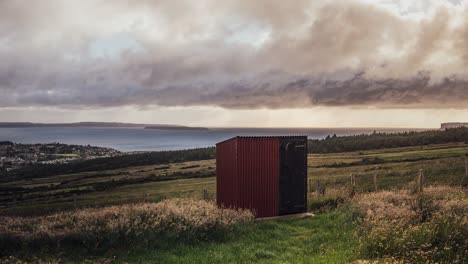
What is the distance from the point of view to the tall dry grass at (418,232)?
10.8 m

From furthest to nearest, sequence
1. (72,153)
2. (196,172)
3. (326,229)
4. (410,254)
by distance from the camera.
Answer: (72,153) < (196,172) < (326,229) < (410,254)

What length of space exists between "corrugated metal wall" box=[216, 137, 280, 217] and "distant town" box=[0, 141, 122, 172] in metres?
84.1

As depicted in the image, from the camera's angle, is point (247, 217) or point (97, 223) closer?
point (97, 223)

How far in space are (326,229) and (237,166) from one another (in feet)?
16.4

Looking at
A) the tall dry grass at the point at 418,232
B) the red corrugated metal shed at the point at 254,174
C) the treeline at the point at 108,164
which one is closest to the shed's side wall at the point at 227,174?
the red corrugated metal shed at the point at 254,174

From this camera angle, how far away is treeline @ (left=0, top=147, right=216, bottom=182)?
87000mm

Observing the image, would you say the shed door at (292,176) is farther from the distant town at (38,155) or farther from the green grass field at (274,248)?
the distant town at (38,155)

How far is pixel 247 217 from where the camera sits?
1645 centimetres

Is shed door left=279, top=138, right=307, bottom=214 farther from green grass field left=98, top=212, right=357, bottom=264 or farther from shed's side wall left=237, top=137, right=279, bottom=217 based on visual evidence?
green grass field left=98, top=212, right=357, bottom=264

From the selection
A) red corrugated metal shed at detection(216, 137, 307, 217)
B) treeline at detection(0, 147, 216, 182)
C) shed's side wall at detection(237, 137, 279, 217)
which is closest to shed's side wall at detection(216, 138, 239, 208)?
red corrugated metal shed at detection(216, 137, 307, 217)

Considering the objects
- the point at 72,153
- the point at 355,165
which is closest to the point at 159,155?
the point at 72,153

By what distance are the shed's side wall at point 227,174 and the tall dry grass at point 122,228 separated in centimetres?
302

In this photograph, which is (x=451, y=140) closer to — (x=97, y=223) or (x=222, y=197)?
(x=222, y=197)

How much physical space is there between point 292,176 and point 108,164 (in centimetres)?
7941
